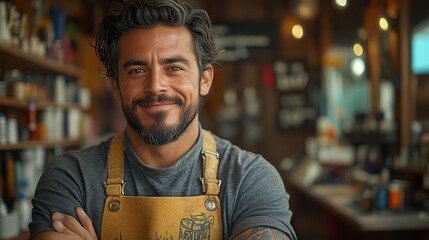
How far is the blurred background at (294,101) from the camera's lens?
4207 millimetres

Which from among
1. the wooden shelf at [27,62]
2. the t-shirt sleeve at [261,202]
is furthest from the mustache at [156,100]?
the wooden shelf at [27,62]

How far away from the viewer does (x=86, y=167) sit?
2.20m

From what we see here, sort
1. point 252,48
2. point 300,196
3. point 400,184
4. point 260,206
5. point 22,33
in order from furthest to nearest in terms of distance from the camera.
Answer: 1. point 252,48
2. point 300,196
3. point 400,184
4. point 22,33
5. point 260,206

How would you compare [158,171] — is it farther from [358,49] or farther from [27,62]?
[358,49]

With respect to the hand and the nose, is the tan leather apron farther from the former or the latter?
the nose

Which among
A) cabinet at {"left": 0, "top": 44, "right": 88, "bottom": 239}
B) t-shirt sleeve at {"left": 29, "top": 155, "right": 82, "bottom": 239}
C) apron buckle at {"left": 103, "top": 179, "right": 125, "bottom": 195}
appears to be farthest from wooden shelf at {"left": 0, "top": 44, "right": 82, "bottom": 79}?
apron buckle at {"left": 103, "top": 179, "right": 125, "bottom": 195}

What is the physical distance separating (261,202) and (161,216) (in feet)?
1.10

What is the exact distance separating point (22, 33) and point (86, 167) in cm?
202

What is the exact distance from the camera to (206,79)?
2.33 m

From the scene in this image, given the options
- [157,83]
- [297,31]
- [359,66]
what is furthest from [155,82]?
[297,31]

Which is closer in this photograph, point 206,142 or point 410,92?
point 206,142

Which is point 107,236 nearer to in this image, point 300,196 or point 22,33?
point 22,33


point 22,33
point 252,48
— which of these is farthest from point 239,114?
point 22,33

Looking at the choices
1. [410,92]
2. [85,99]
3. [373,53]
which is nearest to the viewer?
[410,92]
